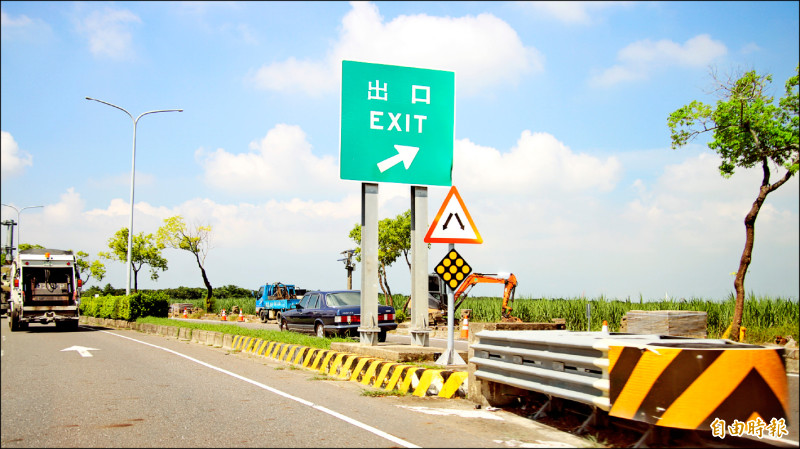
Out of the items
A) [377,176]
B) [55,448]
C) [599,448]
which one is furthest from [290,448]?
[377,176]

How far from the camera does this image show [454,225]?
9.74m

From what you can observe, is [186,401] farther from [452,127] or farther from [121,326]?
[121,326]

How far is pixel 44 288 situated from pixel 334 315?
A: 46.7ft

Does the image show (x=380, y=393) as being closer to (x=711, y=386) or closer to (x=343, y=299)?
(x=711, y=386)

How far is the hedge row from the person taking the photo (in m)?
30.8

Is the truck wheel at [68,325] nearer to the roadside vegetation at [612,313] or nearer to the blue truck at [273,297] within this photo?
the roadside vegetation at [612,313]

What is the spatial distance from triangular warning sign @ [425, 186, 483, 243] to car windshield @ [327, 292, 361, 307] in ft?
32.5

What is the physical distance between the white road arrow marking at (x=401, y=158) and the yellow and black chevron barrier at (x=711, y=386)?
7522mm

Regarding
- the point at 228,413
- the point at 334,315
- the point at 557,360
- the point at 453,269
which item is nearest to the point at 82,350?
the point at 334,315

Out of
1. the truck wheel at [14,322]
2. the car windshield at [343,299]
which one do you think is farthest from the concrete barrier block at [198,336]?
the truck wheel at [14,322]

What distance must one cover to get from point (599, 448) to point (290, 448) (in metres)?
2.78

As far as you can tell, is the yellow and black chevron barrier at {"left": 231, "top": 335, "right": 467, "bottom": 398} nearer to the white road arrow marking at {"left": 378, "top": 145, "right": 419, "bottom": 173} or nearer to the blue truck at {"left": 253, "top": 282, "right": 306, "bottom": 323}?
the white road arrow marking at {"left": 378, "top": 145, "right": 419, "bottom": 173}

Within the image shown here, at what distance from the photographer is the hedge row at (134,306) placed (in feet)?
101

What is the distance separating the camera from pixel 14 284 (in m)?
25.2
